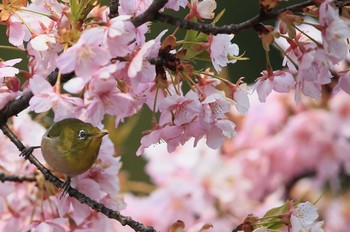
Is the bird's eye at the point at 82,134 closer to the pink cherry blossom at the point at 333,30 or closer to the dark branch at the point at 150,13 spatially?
the dark branch at the point at 150,13

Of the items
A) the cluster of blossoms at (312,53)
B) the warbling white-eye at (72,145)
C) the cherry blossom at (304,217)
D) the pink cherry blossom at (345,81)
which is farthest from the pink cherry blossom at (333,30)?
the warbling white-eye at (72,145)

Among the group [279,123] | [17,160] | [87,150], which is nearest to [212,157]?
[279,123]

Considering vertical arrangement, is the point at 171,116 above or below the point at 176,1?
below

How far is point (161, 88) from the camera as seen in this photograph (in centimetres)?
101

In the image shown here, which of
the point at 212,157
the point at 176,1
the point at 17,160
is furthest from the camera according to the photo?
the point at 212,157

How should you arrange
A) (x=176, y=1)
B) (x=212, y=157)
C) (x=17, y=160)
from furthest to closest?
(x=212, y=157), (x=17, y=160), (x=176, y=1)

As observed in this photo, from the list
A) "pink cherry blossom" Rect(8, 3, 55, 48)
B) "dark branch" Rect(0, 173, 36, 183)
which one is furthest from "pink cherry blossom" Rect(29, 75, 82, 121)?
"dark branch" Rect(0, 173, 36, 183)

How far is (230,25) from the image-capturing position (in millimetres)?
899

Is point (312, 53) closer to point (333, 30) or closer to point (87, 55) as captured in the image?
point (333, 30)

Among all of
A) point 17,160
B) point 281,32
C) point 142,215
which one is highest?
point 281,32

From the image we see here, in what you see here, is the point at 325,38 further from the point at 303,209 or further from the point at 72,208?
the point at 72,208

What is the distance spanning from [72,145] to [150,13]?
240 millimetres

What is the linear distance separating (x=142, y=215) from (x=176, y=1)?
1328 mm

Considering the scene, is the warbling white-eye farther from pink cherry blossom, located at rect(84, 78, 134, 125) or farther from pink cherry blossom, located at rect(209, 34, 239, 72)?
pink cherry blossom, located at rect(209, 34, 239, 72)
